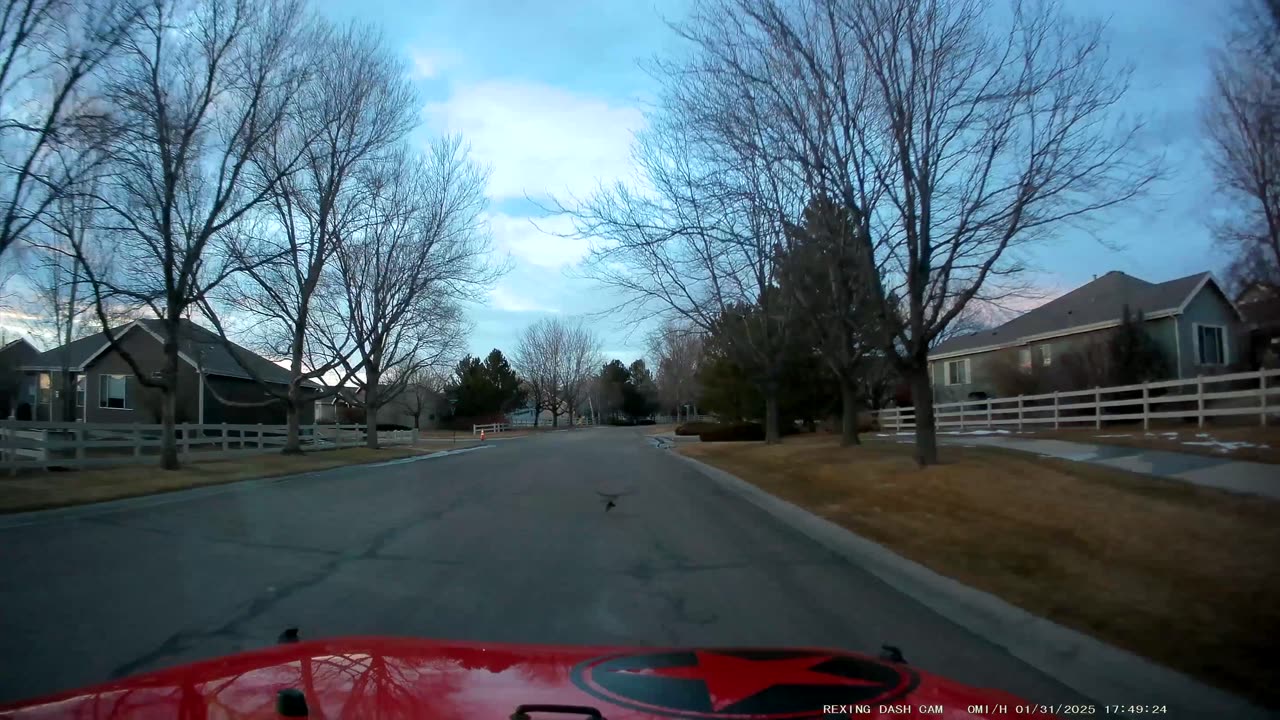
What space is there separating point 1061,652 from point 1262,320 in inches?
1238

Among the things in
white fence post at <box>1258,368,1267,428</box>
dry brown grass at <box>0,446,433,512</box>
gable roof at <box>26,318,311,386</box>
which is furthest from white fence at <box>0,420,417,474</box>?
white fence post at <box>1258,368,1267,428</box>

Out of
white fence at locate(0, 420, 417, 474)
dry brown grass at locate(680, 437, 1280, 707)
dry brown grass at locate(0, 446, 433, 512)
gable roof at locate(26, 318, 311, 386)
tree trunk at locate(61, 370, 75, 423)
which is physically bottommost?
dry brown grass at locate(680, 437, 1280, 707)

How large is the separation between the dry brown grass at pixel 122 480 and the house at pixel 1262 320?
29.2m

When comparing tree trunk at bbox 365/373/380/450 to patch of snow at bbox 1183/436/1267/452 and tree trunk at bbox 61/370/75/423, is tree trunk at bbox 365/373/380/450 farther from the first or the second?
patch of snow at bbox 1183/436/1267/452

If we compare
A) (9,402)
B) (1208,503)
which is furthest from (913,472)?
(9,402)

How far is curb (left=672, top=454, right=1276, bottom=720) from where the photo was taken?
229 inches

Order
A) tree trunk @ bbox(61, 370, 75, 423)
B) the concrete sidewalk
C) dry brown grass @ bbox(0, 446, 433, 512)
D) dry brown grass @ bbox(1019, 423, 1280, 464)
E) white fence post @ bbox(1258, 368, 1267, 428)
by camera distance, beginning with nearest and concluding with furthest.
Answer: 1. the concrete sidewalk
2. dry brown grass @ bbox(0, 446, 433, 512)
3. dry brown grass @ bbox(1019, 423, 1280, 464)
4. white fence post @ bbox(1258, 368, 1267, 428)
5. tree trunk @ bbox(61, 370, 75, 423)

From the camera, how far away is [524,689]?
4.14 meters

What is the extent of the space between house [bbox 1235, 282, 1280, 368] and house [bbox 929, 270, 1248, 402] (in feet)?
1.48

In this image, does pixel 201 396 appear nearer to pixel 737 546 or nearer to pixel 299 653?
pixel 737 546

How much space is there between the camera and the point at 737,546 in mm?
11867

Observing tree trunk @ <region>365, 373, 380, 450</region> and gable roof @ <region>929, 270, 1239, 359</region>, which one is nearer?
gable roof @ <region>929, 270, 1239, 359</region>

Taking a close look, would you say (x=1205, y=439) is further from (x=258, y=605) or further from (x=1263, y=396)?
(x=258, y=605)

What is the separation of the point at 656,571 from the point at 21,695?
5.99 m
